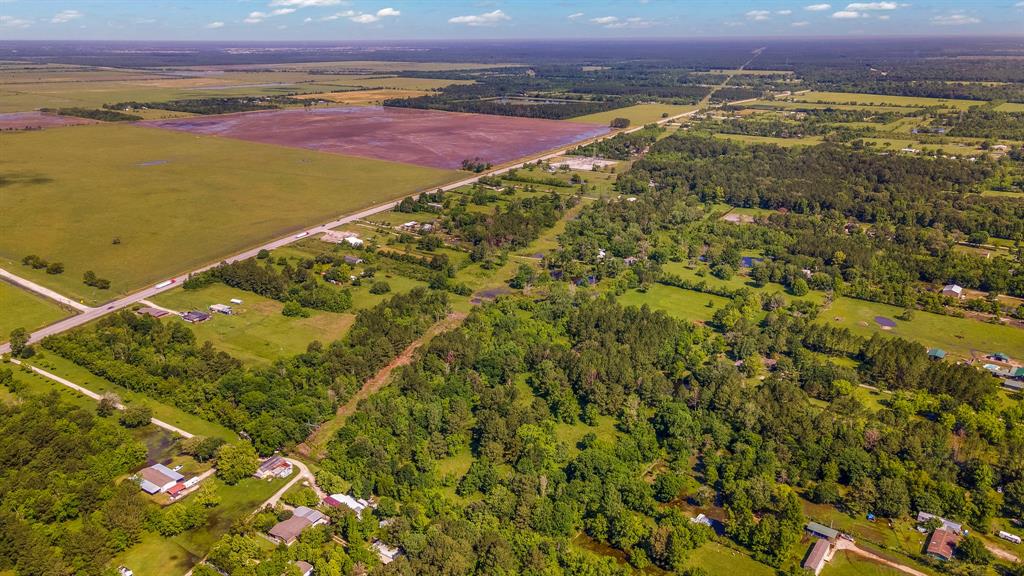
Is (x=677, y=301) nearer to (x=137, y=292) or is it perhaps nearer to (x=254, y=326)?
(x=254, y=326)

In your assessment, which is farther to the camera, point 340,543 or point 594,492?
point 594,492

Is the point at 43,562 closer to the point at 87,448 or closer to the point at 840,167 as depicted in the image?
the point at 87,448

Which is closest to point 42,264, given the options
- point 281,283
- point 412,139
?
point 281,283

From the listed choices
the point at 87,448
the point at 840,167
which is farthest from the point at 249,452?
the point at 840,167

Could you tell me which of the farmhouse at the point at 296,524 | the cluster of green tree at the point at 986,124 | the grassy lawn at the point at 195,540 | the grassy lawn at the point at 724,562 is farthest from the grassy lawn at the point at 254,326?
the cluster of green tree at the point at 986,124

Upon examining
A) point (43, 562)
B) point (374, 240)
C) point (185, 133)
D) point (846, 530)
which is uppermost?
point (185, 133)

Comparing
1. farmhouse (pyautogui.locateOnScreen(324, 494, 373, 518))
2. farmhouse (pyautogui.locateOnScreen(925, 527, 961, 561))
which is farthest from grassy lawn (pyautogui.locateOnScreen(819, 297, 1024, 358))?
farmhouse (pyautogui.locateOnScreen(324, 494, 373, 518))

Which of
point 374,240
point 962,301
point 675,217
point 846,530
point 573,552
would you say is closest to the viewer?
point 573,552
